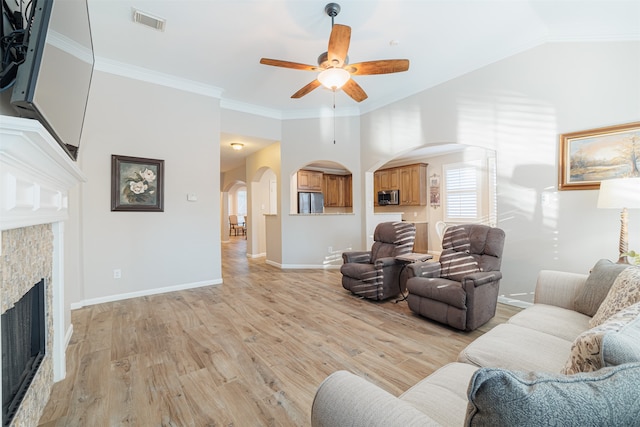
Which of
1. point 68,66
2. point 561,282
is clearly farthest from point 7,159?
point 561,282

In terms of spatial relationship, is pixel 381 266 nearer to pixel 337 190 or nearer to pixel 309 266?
pixel 309 266

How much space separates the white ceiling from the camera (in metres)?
2.58

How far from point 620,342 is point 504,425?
45 cm

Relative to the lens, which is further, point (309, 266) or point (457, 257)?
point (309, 266)

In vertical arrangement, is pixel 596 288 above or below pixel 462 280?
above

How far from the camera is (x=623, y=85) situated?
2609mm

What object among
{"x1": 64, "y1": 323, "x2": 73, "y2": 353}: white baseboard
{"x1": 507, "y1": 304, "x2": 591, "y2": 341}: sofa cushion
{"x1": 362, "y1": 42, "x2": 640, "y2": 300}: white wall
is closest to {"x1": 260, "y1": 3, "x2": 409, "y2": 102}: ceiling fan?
{"x1": 362, "y1": 42, "x2": 640, "y2": 300}: white wall

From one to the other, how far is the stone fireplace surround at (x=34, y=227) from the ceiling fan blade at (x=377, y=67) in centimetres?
252

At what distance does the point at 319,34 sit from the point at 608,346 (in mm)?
3346

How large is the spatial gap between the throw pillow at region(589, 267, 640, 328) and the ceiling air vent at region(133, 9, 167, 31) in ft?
13.7

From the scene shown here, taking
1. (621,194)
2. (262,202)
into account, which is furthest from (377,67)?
(262,202)

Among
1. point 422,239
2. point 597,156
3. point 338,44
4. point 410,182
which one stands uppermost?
point 338,44

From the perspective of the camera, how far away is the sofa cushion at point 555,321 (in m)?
1.62

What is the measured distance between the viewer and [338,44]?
8.01 ft
